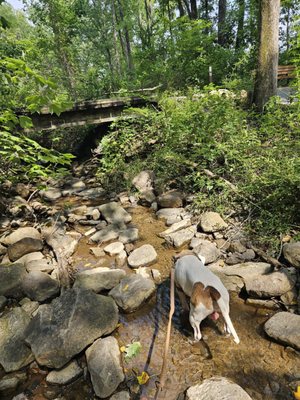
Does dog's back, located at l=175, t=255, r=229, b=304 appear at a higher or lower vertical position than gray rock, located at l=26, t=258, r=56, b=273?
higher

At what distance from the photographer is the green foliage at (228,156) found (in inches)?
188

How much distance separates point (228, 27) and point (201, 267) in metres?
16.9

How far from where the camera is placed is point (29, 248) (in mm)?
5270

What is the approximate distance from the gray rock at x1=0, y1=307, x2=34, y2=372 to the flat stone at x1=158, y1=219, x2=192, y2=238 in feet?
10.0

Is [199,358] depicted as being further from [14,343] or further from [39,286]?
[39,286]

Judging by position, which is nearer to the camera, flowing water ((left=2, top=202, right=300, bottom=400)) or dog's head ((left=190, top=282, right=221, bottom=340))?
flowing water ((left=2, top=202, right=300, bottom=400))

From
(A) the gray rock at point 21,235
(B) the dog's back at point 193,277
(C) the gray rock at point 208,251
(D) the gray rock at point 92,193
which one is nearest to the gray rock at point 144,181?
(D) the gray rock at point 92,193

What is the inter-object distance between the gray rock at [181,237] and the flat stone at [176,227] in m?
0.13

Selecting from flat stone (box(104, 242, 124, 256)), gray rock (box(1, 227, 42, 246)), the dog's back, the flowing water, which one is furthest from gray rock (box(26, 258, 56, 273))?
the dog's back

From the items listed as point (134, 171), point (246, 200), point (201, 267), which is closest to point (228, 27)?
point (134, 171)

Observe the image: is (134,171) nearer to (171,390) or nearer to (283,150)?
(283,150)

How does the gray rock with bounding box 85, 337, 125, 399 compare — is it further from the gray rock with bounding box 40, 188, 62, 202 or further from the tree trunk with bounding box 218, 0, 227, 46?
the tree trunk with bounding box 218, 0, 227, 46

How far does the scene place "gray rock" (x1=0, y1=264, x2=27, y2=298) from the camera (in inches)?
164

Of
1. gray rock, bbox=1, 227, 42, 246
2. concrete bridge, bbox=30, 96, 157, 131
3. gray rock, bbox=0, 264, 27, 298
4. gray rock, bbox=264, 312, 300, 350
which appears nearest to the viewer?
gray rock, bbox=264, 312, 300, 350
